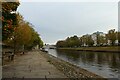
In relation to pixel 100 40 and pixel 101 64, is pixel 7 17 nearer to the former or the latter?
pixel 101 64

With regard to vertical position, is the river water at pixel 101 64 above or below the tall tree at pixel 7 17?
below

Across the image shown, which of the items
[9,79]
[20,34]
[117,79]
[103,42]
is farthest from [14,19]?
[103,42]

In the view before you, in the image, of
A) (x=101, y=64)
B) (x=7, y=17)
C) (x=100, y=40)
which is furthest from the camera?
(x=100, y=40)

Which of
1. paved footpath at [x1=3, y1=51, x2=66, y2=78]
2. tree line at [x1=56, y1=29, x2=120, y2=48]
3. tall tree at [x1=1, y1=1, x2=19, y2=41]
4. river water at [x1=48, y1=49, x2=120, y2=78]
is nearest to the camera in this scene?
paved footpath at [x1=3, y1=51, x2=66, y2=78]

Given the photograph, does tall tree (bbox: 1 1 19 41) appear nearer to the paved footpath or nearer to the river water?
the paved footpath

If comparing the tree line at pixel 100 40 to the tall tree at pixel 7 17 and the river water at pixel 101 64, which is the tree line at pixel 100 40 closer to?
the river water at pixel 101 64

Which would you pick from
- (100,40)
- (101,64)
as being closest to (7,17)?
(101,64)

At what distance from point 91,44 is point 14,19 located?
130369 mm

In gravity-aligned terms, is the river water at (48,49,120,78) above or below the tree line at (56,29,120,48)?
below

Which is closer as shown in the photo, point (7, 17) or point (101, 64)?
point (7, 17)

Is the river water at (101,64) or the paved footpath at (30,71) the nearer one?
the paved footpath at (30,71)

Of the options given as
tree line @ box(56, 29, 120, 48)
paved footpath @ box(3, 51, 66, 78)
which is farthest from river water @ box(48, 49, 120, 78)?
tree line @ box(56, 29, 120, 48)

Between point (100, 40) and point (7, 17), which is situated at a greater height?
point (100, 40)

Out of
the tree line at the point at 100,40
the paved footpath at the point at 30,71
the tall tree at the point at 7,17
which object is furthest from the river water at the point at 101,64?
the tree line at the point at 100,40
